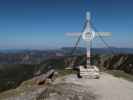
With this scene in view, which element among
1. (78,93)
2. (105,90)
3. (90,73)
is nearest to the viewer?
(78,93)

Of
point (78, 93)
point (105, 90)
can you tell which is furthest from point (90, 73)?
Answer: point (78, 93)

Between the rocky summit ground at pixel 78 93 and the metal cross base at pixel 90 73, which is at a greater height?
the metal cross base at pixel 90 73

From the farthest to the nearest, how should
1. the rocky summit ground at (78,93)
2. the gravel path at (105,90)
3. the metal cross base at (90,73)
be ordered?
the metal cross base at (90,73) < the gravel path at (105,90) < the rocky summit ground at (78,93)

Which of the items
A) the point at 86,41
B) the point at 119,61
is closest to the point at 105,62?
the point at 119,61

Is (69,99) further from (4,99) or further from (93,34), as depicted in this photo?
(93,34)

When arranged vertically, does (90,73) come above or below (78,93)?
above

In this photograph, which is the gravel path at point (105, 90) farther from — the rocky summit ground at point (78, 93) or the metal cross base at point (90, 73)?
the metal cross base at point (90, 73)

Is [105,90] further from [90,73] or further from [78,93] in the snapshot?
[90,73]

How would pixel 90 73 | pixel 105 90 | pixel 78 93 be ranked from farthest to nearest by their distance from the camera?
pixel 90 73, pixel 105 90, pixel 78 93

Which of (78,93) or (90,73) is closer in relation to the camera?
(78,93)

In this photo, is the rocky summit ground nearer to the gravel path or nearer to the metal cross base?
the gravel path

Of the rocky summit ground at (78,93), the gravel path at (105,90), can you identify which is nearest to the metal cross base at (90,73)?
the gravel path at (105,90)

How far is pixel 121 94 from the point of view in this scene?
50.0 ft

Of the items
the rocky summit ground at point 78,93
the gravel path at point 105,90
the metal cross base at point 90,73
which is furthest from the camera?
the metal cross base at point 90,73
